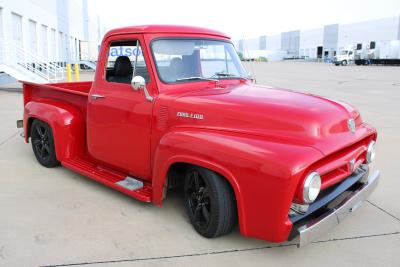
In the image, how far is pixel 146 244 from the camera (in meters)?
3.43

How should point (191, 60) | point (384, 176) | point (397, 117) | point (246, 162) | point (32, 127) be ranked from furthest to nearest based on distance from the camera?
point (397, 117)
point (32, 127)
point (384, 176)
point (191, 60)
point (246, 162)

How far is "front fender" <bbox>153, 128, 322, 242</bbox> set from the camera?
111 inches

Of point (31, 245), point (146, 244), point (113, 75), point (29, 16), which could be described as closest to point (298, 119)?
point (146, 244)

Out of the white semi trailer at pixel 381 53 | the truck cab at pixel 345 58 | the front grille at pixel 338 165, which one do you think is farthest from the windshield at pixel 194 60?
the truck cab at pixel 345 58

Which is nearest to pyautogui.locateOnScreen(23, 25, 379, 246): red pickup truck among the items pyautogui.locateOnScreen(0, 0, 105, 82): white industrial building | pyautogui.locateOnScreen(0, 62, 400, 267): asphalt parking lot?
pyautogui.locateOnScreen(0, 62, 400, 267): asphalt parking lot

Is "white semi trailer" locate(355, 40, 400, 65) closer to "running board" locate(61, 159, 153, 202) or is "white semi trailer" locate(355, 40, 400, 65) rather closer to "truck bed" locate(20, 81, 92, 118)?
"truck bed" locate(20, 81, 92, 118)

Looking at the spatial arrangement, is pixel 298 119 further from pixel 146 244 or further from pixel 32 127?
pixel 32 127

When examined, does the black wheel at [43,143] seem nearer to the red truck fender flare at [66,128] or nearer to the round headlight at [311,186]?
the red truck fender flare at [66,128]

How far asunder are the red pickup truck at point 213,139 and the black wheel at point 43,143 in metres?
0.26

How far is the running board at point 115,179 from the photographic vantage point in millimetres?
3898

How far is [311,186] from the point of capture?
286 centimetres

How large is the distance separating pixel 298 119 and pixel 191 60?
1481mm

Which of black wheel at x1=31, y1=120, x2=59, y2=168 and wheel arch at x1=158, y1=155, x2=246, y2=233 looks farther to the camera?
black wheel at x1=31, y1=120, x2=59, y2=168

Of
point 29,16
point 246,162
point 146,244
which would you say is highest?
point 29,16
